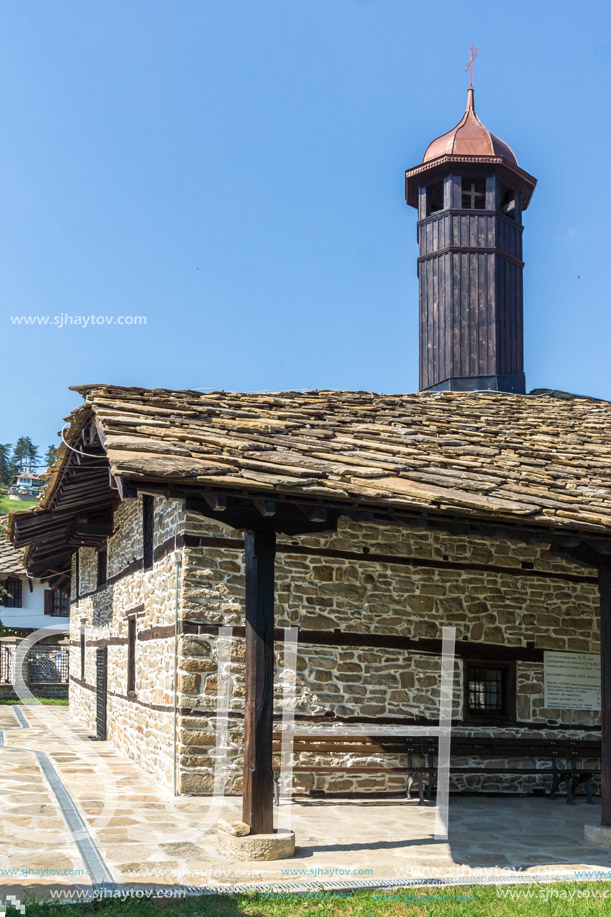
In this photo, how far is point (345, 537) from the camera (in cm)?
869

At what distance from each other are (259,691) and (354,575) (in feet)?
9.61

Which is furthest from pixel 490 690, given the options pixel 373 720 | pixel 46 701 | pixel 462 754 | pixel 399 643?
pixel 46 701

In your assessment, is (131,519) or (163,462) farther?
(131,519)

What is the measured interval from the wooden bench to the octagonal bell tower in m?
5.96

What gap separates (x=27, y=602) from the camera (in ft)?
87.8

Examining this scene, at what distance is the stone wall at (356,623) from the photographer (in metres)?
8.02

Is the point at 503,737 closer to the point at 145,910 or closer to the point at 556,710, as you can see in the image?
the point at 556,710

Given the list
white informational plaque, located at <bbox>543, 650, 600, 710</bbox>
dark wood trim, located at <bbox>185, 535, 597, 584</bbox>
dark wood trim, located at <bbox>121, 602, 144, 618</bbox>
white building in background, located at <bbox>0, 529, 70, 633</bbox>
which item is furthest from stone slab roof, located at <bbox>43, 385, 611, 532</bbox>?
white building in background, located at <bbox>0, 529, 70, 633</bbox>

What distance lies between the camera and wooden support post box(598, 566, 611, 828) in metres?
6.61

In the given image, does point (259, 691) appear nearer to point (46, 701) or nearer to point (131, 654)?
point (131, 654)

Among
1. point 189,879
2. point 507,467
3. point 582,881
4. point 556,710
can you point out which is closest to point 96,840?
point 189,879

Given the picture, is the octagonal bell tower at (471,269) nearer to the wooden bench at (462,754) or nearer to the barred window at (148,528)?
the barred window at (148,528)

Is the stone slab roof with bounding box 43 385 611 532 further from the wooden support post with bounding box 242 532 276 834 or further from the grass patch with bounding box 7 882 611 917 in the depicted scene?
the grass patch with bounding box 7 882 611 917

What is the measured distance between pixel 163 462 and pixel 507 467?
3.65 metres
